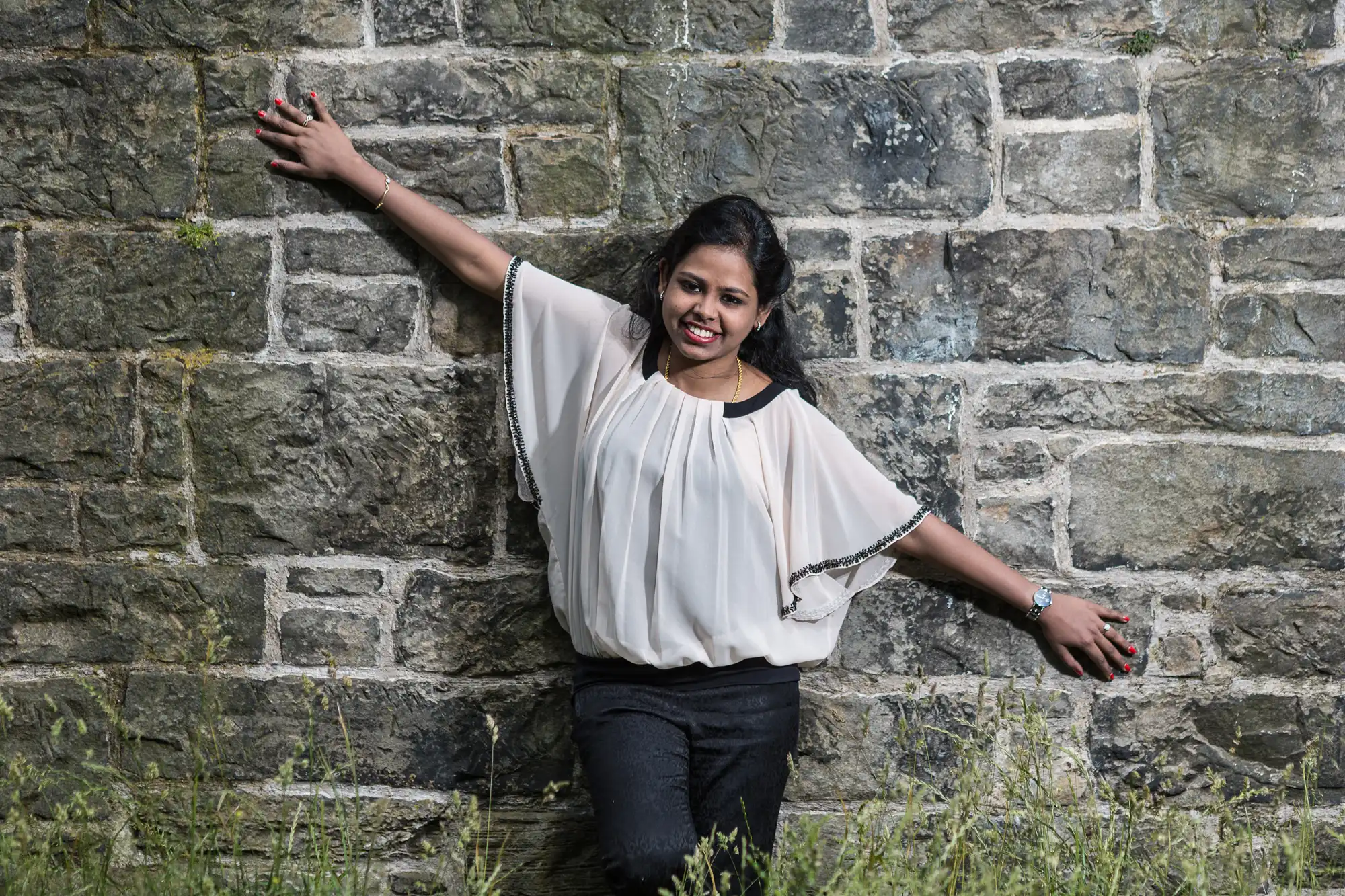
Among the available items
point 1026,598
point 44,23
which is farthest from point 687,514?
point 44,23

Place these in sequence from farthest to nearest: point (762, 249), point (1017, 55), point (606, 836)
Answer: point (1017, 55)
point (762, 249)
point (606, 836)

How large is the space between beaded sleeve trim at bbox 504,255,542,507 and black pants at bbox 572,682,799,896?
55 cm

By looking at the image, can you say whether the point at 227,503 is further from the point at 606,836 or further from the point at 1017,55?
the point at 1017,55

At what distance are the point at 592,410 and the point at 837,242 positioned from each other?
797 mm

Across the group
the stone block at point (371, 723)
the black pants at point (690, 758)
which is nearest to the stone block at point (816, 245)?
the black pants at point (690, 758)

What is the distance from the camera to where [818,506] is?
2.83 metres

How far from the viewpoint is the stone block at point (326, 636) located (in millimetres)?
3016

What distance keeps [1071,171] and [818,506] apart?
1132 millimetres

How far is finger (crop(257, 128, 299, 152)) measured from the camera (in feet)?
9.68

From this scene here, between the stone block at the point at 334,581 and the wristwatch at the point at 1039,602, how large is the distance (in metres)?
1.72

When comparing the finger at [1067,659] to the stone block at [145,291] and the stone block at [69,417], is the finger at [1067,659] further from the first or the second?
the stone block at [69,417]

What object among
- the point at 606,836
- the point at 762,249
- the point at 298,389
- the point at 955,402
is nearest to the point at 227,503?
the point at 298,389

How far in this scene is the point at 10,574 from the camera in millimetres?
3016

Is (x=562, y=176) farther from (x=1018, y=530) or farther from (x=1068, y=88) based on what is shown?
(x=1018, y=530)
